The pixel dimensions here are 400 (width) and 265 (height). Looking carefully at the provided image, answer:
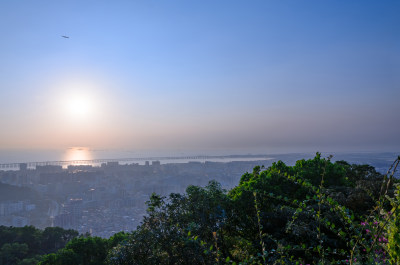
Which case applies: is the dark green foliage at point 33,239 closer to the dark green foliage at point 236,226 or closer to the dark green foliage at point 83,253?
the dark green foliage at point 83,253

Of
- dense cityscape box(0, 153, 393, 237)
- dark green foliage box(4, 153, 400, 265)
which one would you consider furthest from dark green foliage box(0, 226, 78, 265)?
dense cityscape box(0, 153, 393, 237)

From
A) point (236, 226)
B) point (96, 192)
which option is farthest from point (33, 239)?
point (96, 192)

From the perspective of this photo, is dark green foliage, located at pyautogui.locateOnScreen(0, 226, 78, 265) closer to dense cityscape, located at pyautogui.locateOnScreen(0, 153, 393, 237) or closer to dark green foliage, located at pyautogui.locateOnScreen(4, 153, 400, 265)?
dark green foliage, located at pyautogui.locateOnScreen(4, 153, 400, 265)

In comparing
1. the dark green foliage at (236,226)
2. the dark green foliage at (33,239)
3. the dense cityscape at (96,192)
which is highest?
the dark green foliage at (236,226)

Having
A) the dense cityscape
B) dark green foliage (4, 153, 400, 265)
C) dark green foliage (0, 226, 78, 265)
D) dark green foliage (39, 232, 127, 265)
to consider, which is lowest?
the dense cityscape

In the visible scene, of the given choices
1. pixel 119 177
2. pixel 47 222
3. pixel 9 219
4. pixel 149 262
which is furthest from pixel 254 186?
pixel 119 177

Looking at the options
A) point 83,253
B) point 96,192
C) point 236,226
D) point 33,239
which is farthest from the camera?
point 96,192

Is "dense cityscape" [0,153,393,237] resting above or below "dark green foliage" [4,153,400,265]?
below

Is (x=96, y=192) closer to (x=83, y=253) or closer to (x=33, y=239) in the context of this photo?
(x=33, y=239)

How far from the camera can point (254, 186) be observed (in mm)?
8695

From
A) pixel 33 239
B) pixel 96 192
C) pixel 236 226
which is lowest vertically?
pixel 96 192

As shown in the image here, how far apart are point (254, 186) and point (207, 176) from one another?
41.6m

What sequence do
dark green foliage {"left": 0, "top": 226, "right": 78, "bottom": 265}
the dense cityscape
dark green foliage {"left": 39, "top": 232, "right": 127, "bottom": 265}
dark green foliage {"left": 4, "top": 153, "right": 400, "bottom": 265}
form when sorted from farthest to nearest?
1. the dense cityscape
2. dark green foliage {"left": 0, "top": 226, "right": 78, "bottom": 265}
3. dark green foliage {"left": 39, "top": 232, "right": 127, "bottom": 265}
4. dark green foliage {"left": 4, "top": 153, "right": 400, "bottom": 265}

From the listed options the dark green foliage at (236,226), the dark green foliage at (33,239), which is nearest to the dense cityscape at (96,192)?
the dark green foliage at (33,239)
